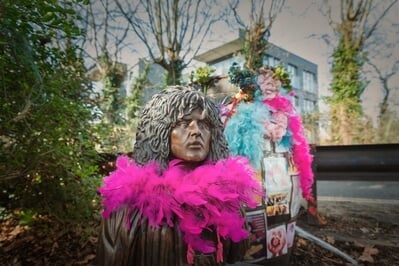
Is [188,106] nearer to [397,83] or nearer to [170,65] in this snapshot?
[397,83]

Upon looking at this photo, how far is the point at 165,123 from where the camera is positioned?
93 cm

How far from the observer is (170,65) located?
468cm

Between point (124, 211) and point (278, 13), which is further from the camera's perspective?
point (278, 13)

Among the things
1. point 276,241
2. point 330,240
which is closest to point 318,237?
point 330,240

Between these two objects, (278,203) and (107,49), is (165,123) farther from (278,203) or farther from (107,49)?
(107,49)

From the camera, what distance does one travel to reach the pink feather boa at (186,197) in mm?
822

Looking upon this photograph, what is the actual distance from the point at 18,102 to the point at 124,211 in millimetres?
1110

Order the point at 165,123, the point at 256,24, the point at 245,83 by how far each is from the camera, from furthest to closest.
Result: the point at 256,24 → the point at 245,83 → the point at 165,123

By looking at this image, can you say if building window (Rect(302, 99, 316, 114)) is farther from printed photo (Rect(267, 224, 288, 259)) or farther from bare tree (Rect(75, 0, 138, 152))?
bare tree (Rect(75, 0, 138, 152))

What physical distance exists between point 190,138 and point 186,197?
0.20 meters

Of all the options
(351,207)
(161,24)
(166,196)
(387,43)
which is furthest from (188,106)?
(161,24)

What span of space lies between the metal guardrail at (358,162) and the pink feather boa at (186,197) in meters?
1.30

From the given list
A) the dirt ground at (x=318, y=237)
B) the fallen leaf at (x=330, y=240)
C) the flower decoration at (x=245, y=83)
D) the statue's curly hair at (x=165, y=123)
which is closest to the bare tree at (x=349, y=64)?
the dirt ground at (x=318, y=237)

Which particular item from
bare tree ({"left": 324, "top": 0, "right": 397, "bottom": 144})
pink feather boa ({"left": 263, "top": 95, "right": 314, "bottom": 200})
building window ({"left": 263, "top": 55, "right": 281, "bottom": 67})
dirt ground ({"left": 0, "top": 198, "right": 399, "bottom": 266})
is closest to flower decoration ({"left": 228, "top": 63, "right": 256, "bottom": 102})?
pink feather boa ({"left": 263, "top": 95, "right": 314, "bottom": 200})
